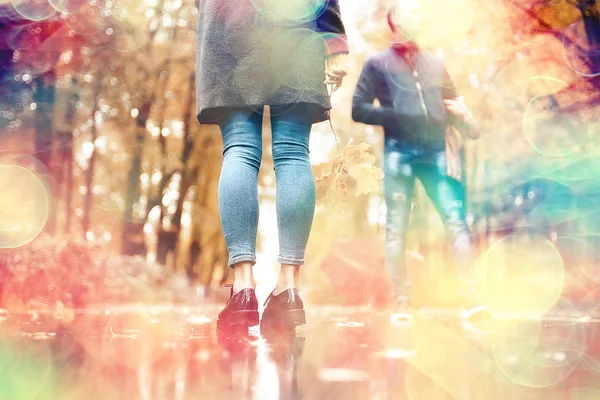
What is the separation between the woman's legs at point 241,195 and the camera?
2211 mm

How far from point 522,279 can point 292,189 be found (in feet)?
9.58

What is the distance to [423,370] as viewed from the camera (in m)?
1.43

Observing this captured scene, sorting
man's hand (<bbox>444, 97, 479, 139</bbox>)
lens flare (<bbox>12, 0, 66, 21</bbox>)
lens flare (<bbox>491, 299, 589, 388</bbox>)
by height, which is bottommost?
lens flare (<bbox>491, 299, 589, 388</bbox>)

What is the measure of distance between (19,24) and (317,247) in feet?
11.6

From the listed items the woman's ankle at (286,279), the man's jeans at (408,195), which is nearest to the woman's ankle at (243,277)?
the woman's ankle at (286,279)

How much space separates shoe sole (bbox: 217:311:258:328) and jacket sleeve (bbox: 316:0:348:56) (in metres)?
1.08

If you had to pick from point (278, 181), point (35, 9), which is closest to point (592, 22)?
point (278, 181)

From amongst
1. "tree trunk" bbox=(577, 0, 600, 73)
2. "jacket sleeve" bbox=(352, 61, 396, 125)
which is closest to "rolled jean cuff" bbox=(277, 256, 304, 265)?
"jacket sleeve" bbox=(352, 61, 396, 125)

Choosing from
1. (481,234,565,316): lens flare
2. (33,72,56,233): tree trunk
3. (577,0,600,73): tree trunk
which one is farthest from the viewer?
(33,72,56,233): tree trunk

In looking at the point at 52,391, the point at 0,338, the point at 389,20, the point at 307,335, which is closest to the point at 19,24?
the point at 389,20

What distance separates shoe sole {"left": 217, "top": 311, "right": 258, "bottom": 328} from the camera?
6.80 ft

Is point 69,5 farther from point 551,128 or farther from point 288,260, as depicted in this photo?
point 551,128

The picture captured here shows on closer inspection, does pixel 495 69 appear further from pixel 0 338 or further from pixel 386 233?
pixel 0 338

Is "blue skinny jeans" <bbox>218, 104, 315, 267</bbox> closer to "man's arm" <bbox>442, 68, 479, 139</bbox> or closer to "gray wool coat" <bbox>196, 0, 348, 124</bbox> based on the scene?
"gray wool coat" <bbox>196, 0, 348, 124</bbox>
